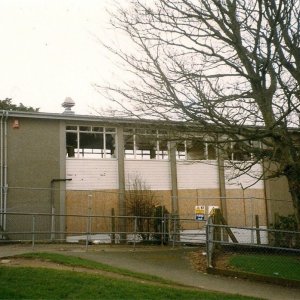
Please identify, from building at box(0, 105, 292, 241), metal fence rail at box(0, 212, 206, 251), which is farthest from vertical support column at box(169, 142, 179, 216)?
metal fence rail at box(0, 212, 206, 251)

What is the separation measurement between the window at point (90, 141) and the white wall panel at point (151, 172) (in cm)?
107

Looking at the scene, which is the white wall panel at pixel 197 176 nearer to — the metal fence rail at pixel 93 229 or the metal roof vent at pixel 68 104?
the metal fence rail at pixel 93 229

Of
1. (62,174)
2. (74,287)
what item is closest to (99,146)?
(62,174)

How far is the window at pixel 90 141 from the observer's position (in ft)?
70.1

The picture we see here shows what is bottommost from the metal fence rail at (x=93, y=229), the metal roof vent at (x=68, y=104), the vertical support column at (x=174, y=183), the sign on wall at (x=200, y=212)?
the metal fence rail at (x=93, y=229)

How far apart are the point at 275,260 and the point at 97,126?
11072 mm

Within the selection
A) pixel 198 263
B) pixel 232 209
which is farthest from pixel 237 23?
pixel 232 209

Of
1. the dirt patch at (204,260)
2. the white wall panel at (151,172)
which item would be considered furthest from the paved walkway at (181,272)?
the white wall panel at (151,172)

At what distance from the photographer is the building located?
19.7 m

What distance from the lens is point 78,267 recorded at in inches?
416

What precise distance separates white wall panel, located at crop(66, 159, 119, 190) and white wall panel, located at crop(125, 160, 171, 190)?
0.69m

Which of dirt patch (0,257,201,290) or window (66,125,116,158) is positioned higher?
window (66,125,116,158)

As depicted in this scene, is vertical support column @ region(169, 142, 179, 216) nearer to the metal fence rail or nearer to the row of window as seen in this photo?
the row of window

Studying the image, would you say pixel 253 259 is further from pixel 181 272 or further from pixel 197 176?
pixel 197 176
